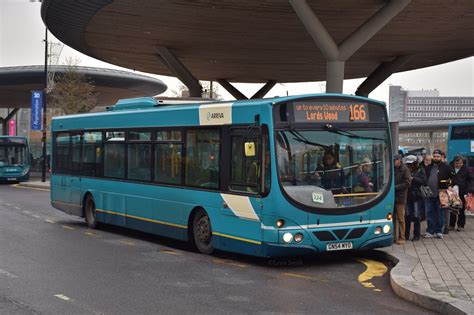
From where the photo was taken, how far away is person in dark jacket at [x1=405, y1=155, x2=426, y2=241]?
13008 mm

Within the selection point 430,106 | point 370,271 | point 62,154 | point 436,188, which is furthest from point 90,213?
point 430,106

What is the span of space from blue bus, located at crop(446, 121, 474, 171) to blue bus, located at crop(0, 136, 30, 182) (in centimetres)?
2511

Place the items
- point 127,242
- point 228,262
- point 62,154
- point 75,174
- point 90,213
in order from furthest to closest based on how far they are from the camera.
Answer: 1. point 62,154
2. point 75,174
3. point 90,213
4. point 127,242
5. point 228,262

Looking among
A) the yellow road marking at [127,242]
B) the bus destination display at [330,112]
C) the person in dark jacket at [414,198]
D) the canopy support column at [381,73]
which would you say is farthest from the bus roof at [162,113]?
the canopy support column at [381,73]

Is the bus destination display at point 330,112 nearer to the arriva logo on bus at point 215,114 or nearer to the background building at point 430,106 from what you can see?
the arriva logo on bus at point 215,114

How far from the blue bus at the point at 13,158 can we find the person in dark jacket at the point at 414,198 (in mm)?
32544

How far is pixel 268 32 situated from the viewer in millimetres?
30281

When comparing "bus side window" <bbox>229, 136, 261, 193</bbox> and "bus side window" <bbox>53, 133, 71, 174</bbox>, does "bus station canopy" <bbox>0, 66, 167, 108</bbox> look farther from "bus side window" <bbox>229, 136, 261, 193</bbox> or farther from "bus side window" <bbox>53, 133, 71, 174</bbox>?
"bus side window" <bbox>229, 136, 261, 193</bbox>

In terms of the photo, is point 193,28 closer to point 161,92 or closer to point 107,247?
point 107,247

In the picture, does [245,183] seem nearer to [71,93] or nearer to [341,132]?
[341,132]

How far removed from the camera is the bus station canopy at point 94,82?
185 ft

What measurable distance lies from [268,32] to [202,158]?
19.2m

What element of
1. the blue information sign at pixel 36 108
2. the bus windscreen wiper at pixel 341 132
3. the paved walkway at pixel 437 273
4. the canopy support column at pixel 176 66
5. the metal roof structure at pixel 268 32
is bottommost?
the paved walkway at pixel 437 273

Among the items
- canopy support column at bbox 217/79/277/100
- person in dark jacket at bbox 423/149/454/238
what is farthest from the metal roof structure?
person in dark jacket at bbox 423/149/454/238
